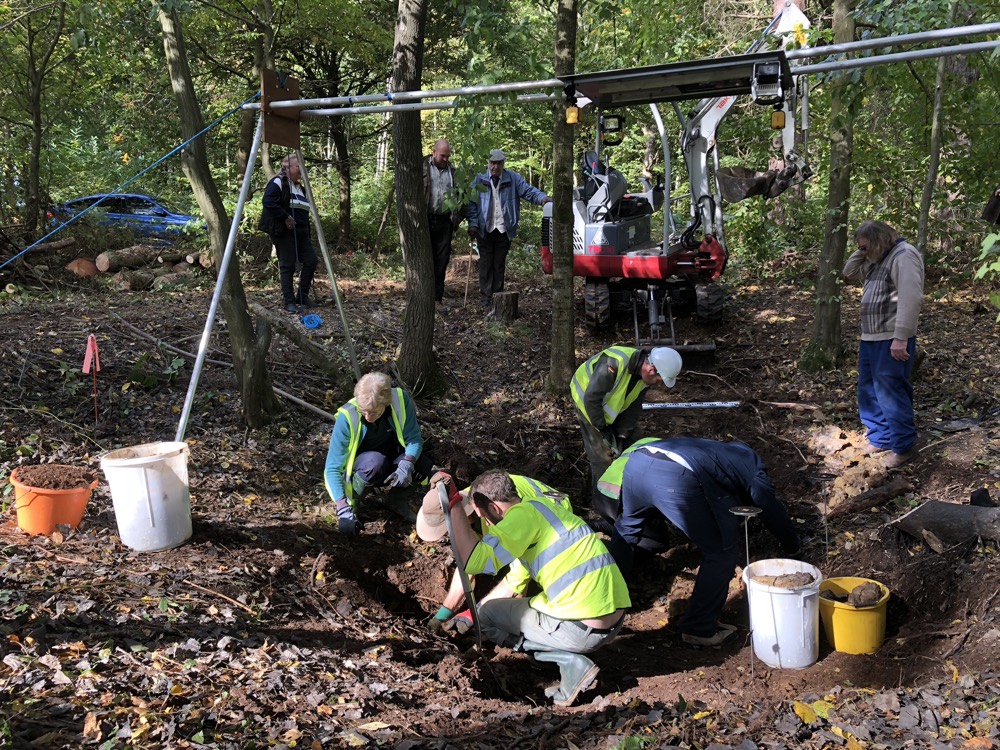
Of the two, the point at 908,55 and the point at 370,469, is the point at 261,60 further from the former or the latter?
the point at 908,55

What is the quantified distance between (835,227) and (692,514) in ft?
12.1

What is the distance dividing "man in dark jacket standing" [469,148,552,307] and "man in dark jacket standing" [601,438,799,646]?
16.4 feet

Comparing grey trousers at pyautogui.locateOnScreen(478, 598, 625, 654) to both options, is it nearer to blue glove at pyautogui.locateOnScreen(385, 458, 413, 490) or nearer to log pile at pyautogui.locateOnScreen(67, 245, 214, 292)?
blue glove at pyautogui.locateOnScreen(385, 458, 413, 490)

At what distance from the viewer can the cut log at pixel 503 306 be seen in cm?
871

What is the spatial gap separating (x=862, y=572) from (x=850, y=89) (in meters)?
3.24

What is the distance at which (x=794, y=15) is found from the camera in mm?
8102

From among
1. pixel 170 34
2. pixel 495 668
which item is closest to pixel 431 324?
pixel 170 34

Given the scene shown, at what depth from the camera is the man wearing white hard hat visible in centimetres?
515

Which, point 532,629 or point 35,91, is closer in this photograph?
point 532,629

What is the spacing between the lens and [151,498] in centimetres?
420

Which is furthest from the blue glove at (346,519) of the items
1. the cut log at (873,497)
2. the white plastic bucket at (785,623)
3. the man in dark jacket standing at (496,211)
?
the man in dark jacket standing at (496,211)

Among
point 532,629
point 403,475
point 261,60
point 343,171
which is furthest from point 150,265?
point 532,629

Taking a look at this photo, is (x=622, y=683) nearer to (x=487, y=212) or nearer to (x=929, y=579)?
(x=929, y=579)

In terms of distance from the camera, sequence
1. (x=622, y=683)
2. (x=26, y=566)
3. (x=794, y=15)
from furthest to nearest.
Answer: (x=794, y=15) → (x=622, y=683) → (x=26, y=566)
